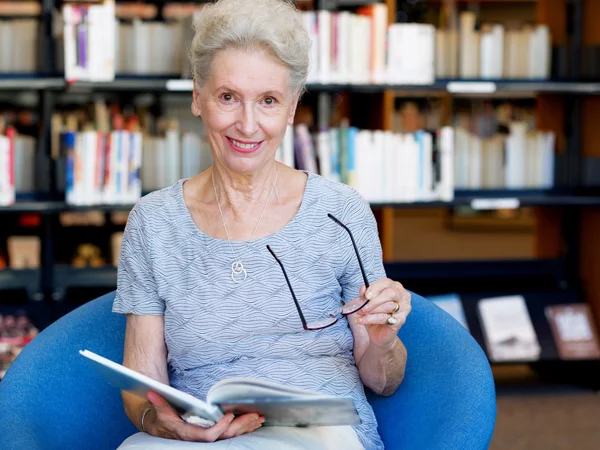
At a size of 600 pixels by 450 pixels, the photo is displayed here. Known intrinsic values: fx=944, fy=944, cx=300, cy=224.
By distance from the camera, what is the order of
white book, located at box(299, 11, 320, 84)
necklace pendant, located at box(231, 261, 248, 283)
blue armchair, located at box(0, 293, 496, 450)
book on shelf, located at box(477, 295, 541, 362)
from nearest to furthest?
1. blue armchair, located at box(0, 293, 496, 450)
2. necklace pendant, located at box(231, 261, 248, 283)
3. white book, located at box(299, 11, 320, 84)
4. book on shelf, located at box(477, 295, 541, 362)

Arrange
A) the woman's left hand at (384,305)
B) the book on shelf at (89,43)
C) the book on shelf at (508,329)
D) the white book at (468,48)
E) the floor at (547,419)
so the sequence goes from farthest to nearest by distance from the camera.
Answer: the white book at (468,48)
the book on shelf at (508,329)
the book on shelf at (89,43)
the floor at (547,419)
the woman's left hand at (384,305)

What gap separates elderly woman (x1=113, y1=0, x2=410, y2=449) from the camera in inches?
72.6

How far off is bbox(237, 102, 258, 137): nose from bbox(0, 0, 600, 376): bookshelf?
6.78 feet

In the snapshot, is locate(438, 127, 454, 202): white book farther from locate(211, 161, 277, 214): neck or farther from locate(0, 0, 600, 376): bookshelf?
locate(211, 161, 277, 214): neck

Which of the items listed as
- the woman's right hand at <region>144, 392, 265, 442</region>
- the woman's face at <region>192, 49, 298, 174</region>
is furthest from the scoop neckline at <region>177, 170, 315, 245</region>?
the woman's right hand at <region>144, 392, 265, 442</region>

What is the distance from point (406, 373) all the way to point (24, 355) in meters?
0.79

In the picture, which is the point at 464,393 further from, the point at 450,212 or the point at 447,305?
the point at 450,212

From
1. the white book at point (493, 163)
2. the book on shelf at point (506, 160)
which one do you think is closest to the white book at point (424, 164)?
the book on shelf at point (506, 160)

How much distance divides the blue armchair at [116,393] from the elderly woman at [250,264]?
7cm

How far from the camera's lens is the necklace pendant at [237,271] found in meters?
1.89

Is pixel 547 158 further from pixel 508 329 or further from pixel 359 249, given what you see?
pixel 359 249

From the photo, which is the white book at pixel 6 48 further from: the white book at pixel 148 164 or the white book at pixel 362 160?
the white book at pixel 362 160

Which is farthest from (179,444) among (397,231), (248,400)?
(397,231)

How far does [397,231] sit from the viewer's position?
32.4ft
